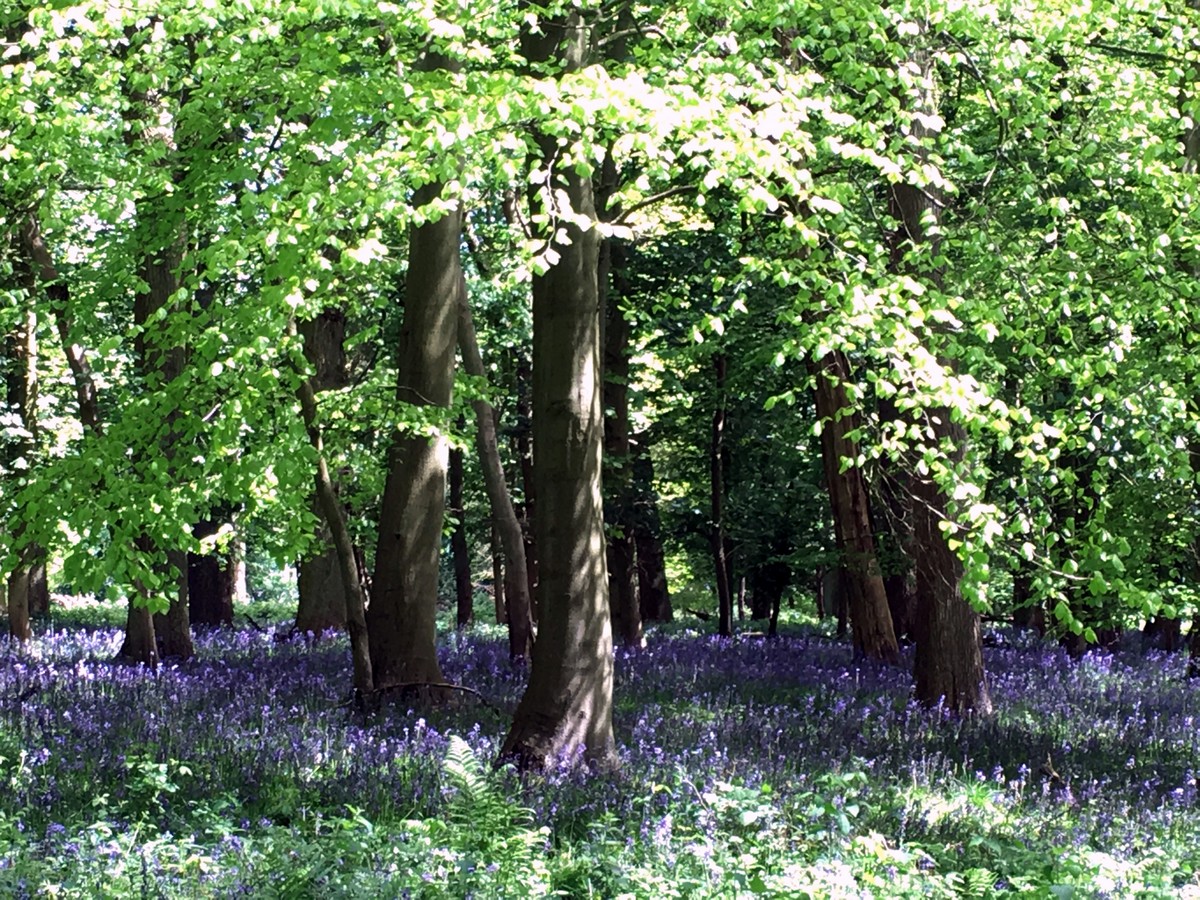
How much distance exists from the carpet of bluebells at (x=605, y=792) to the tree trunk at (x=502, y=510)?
1.07 m

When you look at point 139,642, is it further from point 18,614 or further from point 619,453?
point 619,453

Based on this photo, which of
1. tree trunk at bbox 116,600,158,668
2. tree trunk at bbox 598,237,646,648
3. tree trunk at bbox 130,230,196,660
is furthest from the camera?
tree trunk at bbox 598,237,646,648

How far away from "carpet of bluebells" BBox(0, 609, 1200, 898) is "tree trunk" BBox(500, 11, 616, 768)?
0.46 metres

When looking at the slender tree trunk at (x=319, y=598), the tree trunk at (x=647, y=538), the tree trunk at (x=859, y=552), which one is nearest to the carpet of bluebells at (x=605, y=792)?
the tree trunk at (x=859, y=552)

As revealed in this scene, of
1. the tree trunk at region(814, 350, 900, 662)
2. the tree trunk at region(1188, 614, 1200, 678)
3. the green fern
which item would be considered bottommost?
the tree trunk at region(1188, 614, 1200, 678)

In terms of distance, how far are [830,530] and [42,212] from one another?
58.4ft

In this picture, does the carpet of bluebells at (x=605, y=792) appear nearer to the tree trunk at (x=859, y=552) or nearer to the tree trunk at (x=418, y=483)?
the tree trunk at (x=418, y=483)

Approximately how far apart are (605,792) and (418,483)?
444 cm

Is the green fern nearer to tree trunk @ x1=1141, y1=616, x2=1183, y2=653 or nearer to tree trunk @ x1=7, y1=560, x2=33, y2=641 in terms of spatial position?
tree trunk @ x1=7, y1=560, x2=33, y2=641

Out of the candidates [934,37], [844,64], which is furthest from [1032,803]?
[934,37]

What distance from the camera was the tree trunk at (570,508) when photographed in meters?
7.62

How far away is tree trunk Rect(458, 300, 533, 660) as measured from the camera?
13094 mm

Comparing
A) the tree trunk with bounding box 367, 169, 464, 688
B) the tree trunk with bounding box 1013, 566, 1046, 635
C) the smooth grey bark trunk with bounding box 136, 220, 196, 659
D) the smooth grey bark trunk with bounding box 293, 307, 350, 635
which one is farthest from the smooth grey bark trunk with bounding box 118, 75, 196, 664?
the tree trunk with bounding box 1013, 566, 1046, 635

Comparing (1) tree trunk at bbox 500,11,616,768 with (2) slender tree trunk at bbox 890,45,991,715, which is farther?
(2) slender tree trunk at bbox 890,45,991,715
